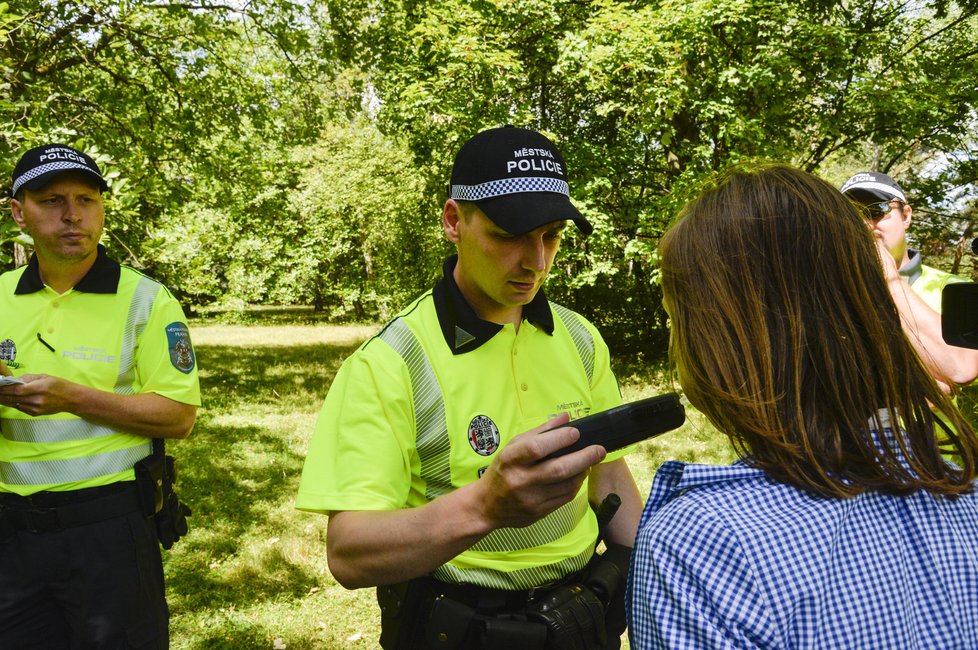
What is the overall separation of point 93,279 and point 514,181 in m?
2.04

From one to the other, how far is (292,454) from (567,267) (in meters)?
5.76

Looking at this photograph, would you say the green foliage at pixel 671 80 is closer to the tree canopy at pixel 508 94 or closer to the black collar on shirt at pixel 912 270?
the tree canopy at pixel 508 94

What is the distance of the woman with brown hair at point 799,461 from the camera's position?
948 mm

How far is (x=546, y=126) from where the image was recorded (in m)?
11.5

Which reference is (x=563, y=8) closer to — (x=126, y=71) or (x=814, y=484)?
(x=126, y=71)

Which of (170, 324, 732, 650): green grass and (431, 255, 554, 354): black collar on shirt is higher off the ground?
(431, 255, 554, 354): black collar on shirt

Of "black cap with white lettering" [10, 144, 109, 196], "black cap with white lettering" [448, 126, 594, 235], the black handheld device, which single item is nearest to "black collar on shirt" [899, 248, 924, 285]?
"black cap with white lettering" [448, 126, 594, 235]

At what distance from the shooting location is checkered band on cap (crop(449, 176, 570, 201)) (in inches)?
69.4

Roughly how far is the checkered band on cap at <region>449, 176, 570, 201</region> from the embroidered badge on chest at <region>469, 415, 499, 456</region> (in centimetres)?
62

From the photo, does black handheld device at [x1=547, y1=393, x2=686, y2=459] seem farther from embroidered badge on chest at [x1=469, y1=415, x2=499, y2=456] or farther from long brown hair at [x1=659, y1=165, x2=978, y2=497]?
embroidered badge on chest at [x1=469, y1=415, x2=499, y2=456]

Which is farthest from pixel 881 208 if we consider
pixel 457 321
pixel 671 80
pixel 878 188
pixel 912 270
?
pixel 671 80

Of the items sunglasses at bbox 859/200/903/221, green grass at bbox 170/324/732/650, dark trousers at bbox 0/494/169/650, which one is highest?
sunglasses at bbox 859/200/903/221

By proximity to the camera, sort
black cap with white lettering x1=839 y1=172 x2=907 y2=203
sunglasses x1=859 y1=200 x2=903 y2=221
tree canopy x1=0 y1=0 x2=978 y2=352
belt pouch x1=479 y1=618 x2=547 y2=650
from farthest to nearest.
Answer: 1. tree canopy x1=0 y1=0 x2=978 y2=352
2. black cap with white lettering x1=839 y1=172 x2=907 y2=203
3. sunglasses x1=859 y1=200 x2=903 y2=221
4. belt pouch x1=479 y1=618 x2=547 y2=650

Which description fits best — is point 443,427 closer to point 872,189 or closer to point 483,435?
point 483,435
